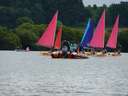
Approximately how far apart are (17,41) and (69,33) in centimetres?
1926

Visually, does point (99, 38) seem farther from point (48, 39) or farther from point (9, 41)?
point (9, 41)

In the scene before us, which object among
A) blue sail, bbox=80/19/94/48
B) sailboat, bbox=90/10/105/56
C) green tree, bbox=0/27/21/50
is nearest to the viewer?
blue sail, bbox=80/19/94/48

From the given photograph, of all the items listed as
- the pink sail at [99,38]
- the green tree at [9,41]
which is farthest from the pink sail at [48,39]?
the green tree at [9,41]

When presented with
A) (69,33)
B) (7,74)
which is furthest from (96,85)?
(69,33)

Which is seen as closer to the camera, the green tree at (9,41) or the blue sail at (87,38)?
the blue sail at (87,38)

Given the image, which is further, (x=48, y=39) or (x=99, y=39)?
(x=99, y=39)

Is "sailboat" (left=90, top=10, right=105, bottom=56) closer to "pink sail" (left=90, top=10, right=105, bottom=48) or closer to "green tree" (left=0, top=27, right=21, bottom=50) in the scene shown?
"pink sail" (left=90, top=10, right=105, bottom=48)

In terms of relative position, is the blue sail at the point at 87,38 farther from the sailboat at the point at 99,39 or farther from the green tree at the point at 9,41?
the green tree at the point at 9,41

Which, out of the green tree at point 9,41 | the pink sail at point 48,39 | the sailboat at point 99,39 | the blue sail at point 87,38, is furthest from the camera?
the green tree at point 9,41

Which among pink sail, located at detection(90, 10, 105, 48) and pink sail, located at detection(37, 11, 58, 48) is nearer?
pink sail, located at detection(37, 11, 58, 48)

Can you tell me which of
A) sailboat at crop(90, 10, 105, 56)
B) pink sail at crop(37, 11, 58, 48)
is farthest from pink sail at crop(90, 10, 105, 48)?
pink sail at crop(37, 11, 58, 48)

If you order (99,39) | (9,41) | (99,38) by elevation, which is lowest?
(9,41)

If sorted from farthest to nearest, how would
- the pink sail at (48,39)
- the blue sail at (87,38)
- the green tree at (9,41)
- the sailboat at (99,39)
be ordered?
the green tree at (9,41)
the sailboat at (99,39)
the blue sail at (87,38)
the pink sail at (48,39)

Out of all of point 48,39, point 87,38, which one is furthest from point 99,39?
point 48,39
